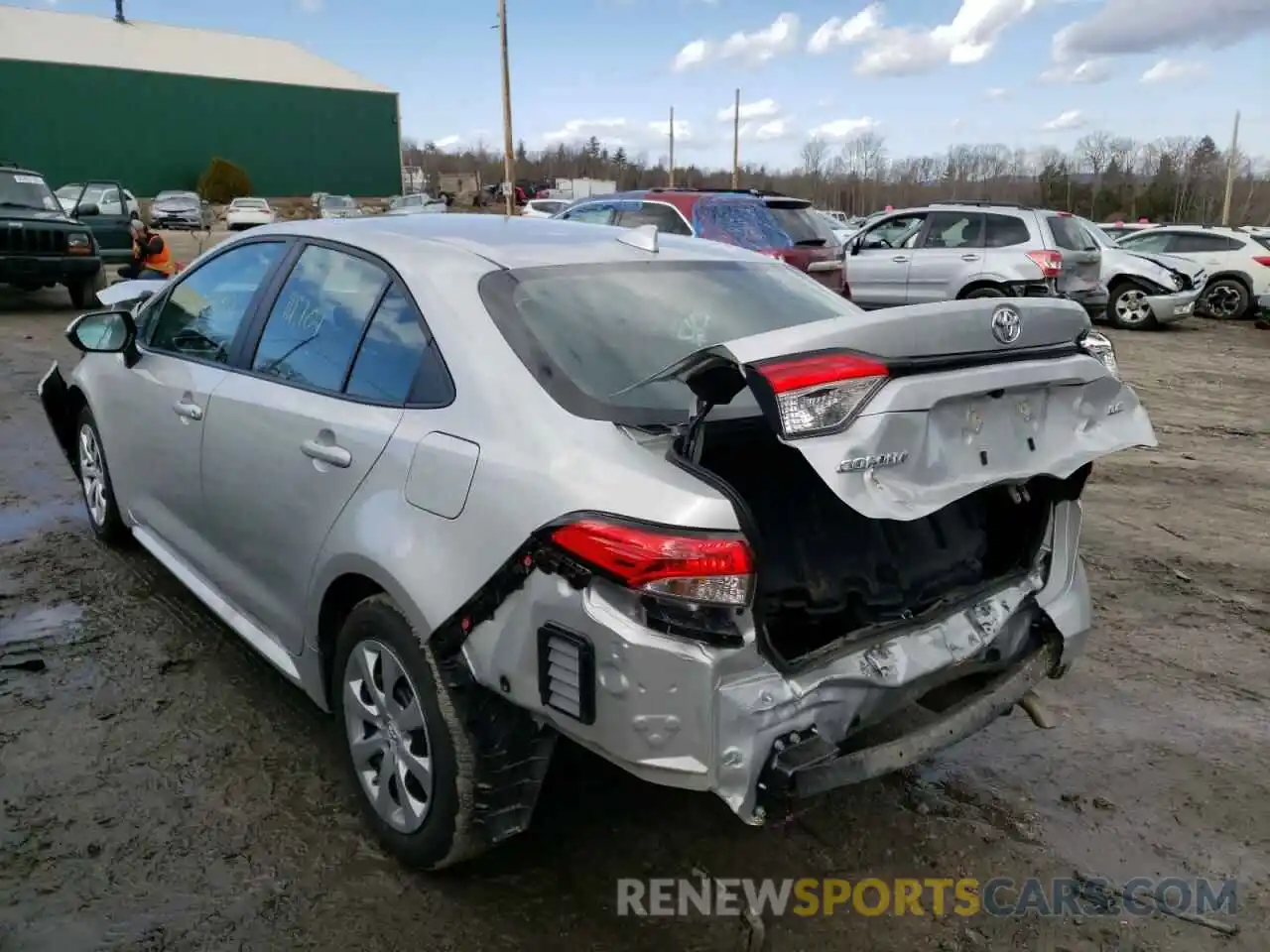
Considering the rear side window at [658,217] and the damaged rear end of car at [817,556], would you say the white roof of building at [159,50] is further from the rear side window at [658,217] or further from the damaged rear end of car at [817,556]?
the damaged rear end of car at [817,556]

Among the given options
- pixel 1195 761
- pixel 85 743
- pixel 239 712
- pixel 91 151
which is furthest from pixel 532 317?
pixel 91 151

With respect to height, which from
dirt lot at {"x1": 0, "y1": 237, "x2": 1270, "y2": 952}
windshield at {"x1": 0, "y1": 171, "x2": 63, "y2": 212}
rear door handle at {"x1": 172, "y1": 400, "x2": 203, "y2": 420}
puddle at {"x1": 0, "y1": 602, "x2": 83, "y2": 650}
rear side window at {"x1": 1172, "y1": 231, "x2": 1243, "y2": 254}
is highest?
windshield at {"x1": 0, "y1": 171, "x2": 63, "y2": 212}

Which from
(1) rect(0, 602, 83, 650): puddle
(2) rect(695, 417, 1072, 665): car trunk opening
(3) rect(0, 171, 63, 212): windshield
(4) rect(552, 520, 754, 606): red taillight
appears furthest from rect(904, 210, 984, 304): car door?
(3) rect(0, 171, 63, 212): windshield

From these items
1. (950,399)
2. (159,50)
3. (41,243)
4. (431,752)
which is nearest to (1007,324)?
(950,399)

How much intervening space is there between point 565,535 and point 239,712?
1.95 m

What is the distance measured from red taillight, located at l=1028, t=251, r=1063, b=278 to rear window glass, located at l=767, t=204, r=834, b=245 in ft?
11.4

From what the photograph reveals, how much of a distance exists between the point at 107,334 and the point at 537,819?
2.71 m

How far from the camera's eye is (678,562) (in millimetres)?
2039

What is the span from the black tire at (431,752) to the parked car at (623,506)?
10 millimetres

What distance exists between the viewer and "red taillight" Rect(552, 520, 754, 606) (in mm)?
2037

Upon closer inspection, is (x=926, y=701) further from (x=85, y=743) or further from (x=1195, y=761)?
(x=85, y=743)

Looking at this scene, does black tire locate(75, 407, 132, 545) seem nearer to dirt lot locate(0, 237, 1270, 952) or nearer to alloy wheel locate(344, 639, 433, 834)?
dirt lot locate(0, 237, 1270, 952)

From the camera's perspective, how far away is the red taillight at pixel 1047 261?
12.7 metres

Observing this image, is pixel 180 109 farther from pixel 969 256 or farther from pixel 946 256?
pixel 969 256
